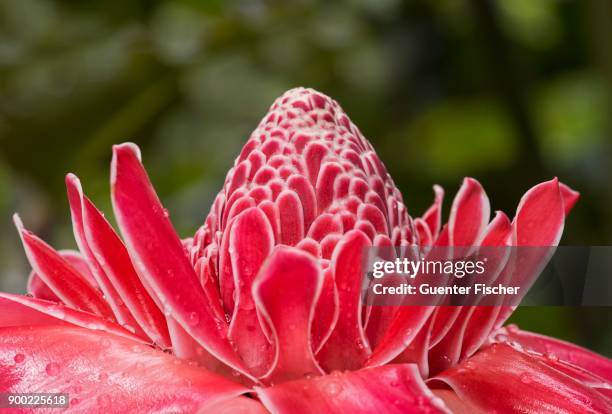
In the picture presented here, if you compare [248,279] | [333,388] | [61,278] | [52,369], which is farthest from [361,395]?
[61,278]

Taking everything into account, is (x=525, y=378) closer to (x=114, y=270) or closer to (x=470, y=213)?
(x=470, y=213)

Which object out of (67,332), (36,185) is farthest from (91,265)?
(36,185)

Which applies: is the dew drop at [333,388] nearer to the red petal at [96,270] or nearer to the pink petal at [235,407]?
the pink petal at [235,407]

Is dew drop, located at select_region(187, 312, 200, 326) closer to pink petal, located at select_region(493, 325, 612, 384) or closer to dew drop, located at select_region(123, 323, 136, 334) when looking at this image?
dew drop, located at select_region(123, 323, 136, 334)

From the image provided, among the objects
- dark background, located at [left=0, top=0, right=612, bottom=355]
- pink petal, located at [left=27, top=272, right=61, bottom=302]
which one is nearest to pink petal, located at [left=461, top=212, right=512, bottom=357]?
pink petal, located at [left=27, top=272, right=61, bottom=302]

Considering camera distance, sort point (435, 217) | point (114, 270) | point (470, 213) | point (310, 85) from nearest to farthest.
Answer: point (114, 270) → point (470, 213) → point (435, 217) → point (310, 85)

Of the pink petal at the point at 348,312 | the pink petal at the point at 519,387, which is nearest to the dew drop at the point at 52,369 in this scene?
the pink petal at the point at 348,312
